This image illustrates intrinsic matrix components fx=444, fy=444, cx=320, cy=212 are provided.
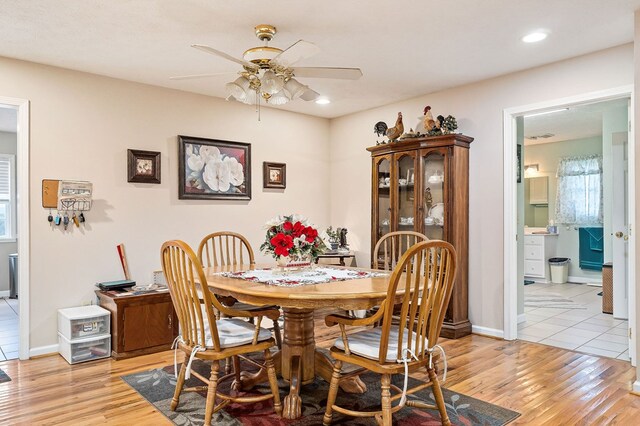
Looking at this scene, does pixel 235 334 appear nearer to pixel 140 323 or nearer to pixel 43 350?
pixel 140 323

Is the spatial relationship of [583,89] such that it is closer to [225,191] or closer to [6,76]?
[225,191]

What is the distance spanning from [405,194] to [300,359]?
2.42 meters

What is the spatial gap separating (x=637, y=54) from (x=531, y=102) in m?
1.05

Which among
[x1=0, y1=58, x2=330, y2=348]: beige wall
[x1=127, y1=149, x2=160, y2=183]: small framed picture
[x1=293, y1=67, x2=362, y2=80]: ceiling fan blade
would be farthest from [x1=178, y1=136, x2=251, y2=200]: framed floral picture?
[x1=293, y1=67, x2=362, y2=80]: ceiling fan blade

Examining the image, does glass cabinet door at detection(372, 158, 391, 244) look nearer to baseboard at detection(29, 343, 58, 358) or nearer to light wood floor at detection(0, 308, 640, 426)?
light wood floor at detection(0, 308, 640, 426)

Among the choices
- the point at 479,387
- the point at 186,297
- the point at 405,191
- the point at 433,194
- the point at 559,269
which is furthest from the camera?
the point at 559,269

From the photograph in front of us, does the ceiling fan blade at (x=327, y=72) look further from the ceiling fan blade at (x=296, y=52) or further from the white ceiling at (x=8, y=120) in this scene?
the white ceiling at (x=8, y=120)

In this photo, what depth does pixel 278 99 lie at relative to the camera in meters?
3.04

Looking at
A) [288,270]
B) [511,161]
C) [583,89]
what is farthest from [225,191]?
[583,89]

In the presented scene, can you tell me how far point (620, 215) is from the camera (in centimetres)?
474

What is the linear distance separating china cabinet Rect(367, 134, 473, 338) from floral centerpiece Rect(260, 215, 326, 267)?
1.21 m

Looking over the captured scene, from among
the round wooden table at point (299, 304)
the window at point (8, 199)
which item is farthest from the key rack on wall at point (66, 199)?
the window at point (8, 199)

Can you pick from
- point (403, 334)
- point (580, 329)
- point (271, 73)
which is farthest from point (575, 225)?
point (271, 73)

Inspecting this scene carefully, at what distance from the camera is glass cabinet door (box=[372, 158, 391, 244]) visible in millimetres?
4758
